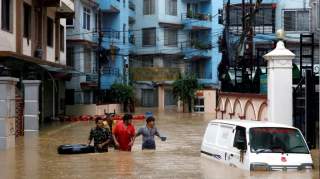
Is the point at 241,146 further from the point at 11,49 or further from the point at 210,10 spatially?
the point at 210,10

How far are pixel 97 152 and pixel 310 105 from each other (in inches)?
255

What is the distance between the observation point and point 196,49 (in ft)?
228

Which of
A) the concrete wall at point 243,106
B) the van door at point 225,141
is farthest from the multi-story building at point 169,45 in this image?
the van door at point 225,141

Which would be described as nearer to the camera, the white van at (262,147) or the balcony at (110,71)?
the white van at (262,147)

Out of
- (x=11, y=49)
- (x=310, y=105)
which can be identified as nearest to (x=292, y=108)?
(x=310, y=105)

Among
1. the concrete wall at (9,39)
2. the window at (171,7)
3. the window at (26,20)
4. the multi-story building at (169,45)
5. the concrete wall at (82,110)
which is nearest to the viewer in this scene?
the concrete wall at (9,39)

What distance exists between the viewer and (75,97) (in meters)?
54.0

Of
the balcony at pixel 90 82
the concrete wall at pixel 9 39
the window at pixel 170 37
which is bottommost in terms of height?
the balcony at pixel 90 82

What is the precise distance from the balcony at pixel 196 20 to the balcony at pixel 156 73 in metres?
5.27

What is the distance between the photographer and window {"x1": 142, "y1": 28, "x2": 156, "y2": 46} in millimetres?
69562

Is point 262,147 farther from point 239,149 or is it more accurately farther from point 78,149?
point 78,149

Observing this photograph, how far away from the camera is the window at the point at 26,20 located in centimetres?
3291

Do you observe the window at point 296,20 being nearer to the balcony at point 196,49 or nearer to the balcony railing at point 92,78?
the balcony at point 196,49

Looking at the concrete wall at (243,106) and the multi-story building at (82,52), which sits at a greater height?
the multi-story building at (82,52)
